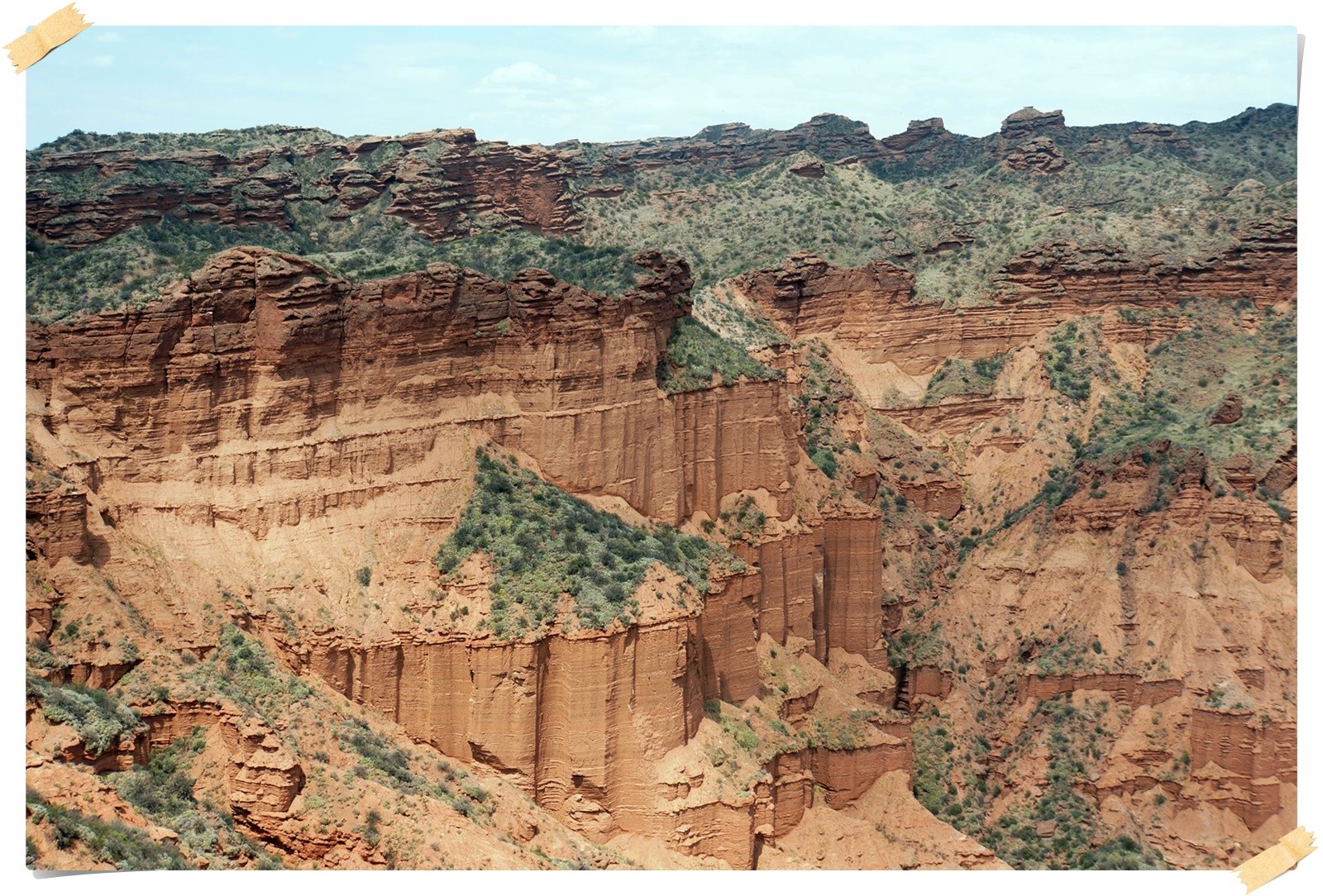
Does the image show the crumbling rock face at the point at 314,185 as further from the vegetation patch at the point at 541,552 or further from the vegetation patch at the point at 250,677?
the vegetation patch at the point at 250,677

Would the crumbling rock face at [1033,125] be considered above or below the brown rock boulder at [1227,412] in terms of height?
above

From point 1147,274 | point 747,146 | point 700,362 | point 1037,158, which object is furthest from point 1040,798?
point 747,146

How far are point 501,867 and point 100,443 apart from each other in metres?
12.2

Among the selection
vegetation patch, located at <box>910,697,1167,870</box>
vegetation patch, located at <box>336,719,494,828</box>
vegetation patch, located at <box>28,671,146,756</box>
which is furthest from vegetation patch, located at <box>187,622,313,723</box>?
vegetation patch, located at <box>910,697,1167,870</box>

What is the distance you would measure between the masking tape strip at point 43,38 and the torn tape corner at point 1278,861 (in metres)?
21.0

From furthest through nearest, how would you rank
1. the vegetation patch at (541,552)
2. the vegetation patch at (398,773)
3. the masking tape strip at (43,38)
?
the vegetation patch at (541,552)
the vegetation patch at (398,773)
the masking tape strip at (43,38)

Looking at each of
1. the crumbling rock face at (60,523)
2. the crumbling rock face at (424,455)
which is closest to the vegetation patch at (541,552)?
the crumbling rock face at (424,455)

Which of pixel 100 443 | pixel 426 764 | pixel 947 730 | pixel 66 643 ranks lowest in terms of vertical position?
pixel 947 730

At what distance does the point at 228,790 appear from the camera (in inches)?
1331

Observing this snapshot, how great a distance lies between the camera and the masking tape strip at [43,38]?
1035 inches

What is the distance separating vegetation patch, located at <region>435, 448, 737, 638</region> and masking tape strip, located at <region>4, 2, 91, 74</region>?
57.9 ft

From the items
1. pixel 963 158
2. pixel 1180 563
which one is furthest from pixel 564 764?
pixel 963 158

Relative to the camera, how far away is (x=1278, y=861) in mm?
28141
